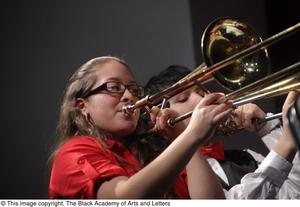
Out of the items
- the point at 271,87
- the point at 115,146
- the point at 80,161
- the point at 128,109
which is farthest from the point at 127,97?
the point at 271,87

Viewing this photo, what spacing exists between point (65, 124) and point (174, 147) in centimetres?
41

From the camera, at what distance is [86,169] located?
98cm

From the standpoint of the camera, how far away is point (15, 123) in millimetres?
1290

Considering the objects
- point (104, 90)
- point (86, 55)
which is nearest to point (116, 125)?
point (104, 90)

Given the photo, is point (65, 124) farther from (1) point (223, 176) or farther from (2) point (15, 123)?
(1) point (223, 176)

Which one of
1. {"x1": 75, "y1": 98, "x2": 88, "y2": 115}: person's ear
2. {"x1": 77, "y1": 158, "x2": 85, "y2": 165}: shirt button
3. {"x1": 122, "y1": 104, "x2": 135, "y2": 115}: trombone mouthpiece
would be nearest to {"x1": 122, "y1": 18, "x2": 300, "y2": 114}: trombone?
{"x1": 122, "y1": 104, "x2": 135, "y2": 115}: trombone mouthpiece

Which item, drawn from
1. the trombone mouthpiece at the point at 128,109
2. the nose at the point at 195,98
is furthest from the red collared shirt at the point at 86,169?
the nose at the point at 195,98

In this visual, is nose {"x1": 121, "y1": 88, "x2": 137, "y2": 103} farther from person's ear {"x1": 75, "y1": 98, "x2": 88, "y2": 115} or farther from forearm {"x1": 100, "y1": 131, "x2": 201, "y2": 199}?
forearm {"x1": 100, "y1": 131, "x2": 201, "y2": 199}

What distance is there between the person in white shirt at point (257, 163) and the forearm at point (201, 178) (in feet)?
0.38

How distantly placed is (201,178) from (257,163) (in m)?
0.23

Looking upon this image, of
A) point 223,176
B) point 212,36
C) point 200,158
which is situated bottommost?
point 223,176

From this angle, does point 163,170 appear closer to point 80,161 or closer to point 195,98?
point 80,161

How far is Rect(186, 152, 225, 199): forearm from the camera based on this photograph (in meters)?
1.01

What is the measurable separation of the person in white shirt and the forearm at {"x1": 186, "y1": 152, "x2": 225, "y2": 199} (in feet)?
0.38
